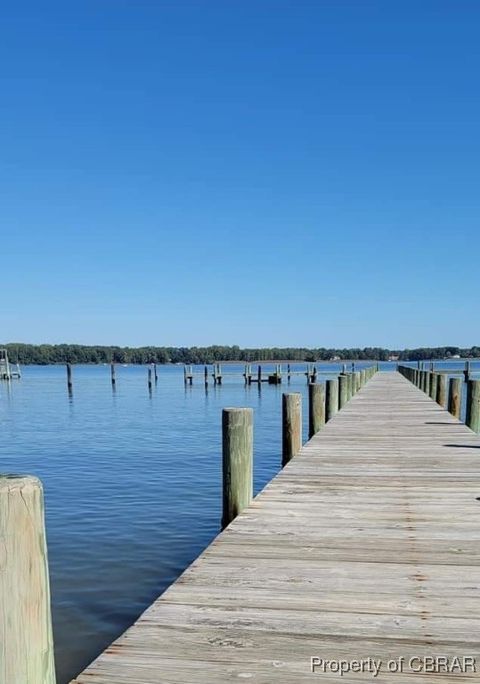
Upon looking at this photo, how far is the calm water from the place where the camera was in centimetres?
726

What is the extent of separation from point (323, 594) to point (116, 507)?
8958 mm

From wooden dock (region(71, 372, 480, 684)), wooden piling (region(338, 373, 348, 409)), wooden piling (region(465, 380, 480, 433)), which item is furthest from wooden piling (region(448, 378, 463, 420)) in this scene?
wooden dock (region(71, 372, 480, 684))

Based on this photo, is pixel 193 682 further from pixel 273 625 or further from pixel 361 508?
pixel 361 508

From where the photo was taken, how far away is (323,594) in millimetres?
3646

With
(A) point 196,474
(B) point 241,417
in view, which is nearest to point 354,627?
(B) point 241,417

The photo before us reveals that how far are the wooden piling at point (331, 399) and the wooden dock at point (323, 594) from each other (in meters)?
7.82

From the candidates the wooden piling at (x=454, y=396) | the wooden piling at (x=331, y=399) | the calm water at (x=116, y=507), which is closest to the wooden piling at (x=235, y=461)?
the calm water at (x=116, y=507)

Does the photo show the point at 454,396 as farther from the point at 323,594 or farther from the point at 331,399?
the point at 323,594

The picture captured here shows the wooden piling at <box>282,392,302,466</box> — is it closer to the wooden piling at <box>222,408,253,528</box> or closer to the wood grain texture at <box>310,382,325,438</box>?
the wood grain texture at <box>310,382,325,438</box>

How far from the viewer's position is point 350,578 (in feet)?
12.9

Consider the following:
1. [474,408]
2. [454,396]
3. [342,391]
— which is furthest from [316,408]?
[342,391]

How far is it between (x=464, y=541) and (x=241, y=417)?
97.0 inches

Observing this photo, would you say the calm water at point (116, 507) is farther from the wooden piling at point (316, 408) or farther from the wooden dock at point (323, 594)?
the wooden dock at point (323, 594)

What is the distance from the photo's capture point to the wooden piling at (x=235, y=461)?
20.6 ft
